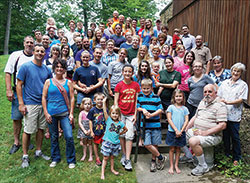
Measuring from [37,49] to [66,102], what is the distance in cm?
116

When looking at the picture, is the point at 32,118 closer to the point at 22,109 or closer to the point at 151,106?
the point at 22,109

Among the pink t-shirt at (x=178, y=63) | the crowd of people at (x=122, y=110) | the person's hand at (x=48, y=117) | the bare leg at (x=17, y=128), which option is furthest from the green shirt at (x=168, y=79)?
the bare leg at (x=17, y=128)

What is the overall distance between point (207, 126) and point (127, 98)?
1.67 metres

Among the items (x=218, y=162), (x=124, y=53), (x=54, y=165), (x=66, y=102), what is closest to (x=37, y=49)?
(x=66, y=102)

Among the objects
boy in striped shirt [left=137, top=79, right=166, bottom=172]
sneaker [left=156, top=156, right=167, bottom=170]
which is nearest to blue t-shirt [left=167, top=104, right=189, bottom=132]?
boy in striped shirt [left=137, top=79, right=166, bottom=172]

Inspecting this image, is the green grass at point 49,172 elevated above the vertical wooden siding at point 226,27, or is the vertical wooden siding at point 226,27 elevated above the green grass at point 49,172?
the vertical wooden siding at point 226,27

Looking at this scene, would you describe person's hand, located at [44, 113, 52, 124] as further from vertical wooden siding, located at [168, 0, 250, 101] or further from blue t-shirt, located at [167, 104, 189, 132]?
vertical wooden siding, located at [168, 0, 250, 101]

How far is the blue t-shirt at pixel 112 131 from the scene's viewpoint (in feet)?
12.5

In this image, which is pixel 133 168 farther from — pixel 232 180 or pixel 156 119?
pixel 232 180

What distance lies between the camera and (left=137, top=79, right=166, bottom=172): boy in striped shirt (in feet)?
13.4

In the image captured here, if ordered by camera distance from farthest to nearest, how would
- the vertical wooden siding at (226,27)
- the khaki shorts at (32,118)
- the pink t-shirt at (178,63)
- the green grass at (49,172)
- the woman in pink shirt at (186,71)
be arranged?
the vertical wooden siding at (226,27) → the pink t-shirt at (178,63) → the woman in pink shirt at (186,71) → the khaki shorts at (32,118) → the green grass at (49,172)

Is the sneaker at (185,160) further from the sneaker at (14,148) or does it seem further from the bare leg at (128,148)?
the sneaker at (14,148)

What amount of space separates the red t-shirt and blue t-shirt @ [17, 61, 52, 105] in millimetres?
1561

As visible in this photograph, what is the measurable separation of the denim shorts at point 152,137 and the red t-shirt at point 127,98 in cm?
51
